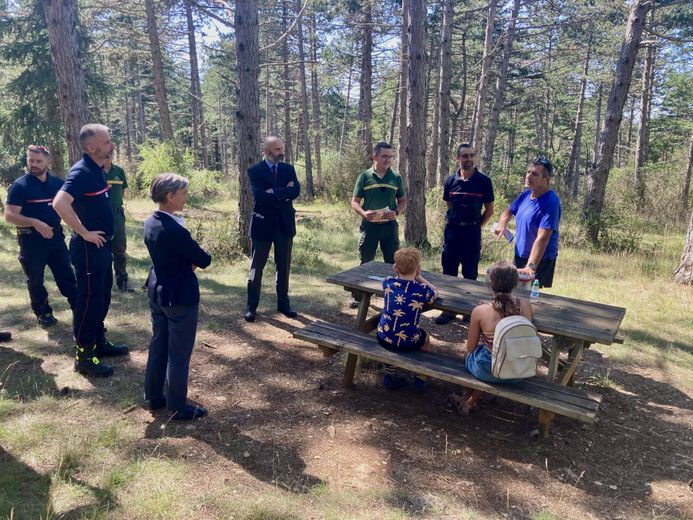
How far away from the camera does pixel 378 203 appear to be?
5.84 metres

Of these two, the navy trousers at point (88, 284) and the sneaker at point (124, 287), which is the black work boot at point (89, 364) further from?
the sneaker at point (124, 287)

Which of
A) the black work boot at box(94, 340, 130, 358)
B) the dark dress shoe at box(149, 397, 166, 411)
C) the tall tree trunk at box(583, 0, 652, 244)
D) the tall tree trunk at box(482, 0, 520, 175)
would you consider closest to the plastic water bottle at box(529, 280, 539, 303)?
the dark dress shoe at box(149, 397, 166, 411)

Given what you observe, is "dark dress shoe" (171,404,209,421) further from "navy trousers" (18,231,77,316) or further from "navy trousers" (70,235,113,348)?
"navy trousers" (18,231,77,316)

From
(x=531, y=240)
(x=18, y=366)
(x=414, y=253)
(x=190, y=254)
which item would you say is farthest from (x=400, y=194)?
(x=18, y=366)

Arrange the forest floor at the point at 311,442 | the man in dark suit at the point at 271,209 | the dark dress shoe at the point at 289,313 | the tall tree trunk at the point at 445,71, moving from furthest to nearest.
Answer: the tall tree trunk at the point at 445,71, the dark dress shoe at the point at 289,313, the man in dark suit at the point at 271,209, the forest floor at the point at 311,442

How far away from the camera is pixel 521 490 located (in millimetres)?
2871

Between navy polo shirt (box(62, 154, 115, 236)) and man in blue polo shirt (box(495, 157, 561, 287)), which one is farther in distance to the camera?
man in blue polo shirt (box(495, 157, 561, 287))

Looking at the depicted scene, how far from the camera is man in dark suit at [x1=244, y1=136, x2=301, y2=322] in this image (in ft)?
17.1

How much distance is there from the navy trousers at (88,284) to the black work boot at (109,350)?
441 mm

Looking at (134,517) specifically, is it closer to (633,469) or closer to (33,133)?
(633,469)

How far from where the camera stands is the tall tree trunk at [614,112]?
9062mm

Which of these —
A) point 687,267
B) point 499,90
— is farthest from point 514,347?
point 499,90

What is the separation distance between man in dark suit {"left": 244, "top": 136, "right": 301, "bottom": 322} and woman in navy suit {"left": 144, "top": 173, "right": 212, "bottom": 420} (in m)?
2.00

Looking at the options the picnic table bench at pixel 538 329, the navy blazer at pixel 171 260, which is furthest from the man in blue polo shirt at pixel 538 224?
the navy blazer at pixel 171 260
